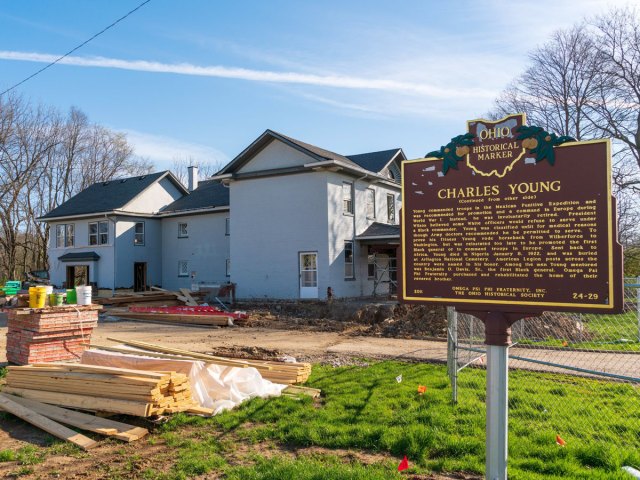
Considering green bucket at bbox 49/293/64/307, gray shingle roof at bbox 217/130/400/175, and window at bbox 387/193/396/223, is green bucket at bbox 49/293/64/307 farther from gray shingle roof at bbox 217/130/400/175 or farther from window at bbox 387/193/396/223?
window at bbox 387/193/396/223

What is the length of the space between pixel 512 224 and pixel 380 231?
2244cm

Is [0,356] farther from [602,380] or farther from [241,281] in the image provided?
[241,281]

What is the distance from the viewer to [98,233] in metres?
34.4

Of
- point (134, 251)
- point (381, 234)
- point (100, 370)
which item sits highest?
point (381, 234)

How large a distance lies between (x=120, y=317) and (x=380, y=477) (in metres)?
19.7

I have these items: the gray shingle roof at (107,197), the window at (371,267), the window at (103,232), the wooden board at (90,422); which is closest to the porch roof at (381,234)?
the window at (371,267)

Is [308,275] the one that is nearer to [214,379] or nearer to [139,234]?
[139,234]

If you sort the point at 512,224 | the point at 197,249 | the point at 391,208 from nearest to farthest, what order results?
the point at 512,224
the point at 391,208
the point at 197,249

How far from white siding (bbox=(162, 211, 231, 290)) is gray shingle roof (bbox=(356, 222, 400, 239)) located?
8.45 meters

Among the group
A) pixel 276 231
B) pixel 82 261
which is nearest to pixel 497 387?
pixel 276 231

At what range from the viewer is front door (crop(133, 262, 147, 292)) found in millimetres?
34153

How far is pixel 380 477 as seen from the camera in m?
5.00

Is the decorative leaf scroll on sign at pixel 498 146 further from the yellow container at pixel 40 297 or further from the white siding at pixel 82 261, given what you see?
the white siding at pixel 82 261

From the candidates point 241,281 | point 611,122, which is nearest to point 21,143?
point 241,281
